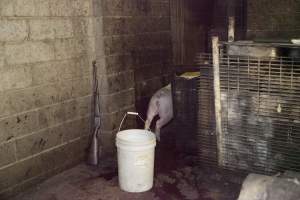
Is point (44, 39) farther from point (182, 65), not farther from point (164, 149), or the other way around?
point (182, 65)

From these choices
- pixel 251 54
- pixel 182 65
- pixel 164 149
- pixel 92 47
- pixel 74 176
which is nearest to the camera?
pixel 251 54

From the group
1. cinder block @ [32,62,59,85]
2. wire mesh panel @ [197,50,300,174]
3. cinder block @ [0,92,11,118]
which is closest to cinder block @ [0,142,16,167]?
cinder block @ [0,92,11,118]

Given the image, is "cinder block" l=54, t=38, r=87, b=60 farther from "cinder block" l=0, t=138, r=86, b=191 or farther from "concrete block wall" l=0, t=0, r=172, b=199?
"cinder block" l=0, t=138, r=86, b=191

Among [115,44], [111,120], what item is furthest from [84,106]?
[115,44]

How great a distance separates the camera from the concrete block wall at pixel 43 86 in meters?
4.69

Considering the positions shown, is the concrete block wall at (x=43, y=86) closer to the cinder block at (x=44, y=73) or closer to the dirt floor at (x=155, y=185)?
the cinder block at (x=44, y=73)

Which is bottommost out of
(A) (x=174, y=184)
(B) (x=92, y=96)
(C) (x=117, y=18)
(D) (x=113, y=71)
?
(A) (x=174, y=184)

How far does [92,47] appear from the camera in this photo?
5914 millimetres

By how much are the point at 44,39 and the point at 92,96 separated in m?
1.30

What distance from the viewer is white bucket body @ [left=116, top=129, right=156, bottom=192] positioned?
465 centimetres

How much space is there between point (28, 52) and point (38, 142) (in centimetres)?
123

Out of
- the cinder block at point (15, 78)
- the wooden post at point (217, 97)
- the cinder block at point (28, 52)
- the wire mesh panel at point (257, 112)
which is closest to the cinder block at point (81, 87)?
the cinder block at point (28, 52)

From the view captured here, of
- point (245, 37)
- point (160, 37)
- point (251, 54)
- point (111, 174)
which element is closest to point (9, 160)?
point (111, 174)

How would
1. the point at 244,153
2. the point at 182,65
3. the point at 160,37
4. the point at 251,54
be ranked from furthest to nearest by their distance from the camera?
the point at 182,65 < the point at 160,37 < the point at 244,153 < the point at 251,54
